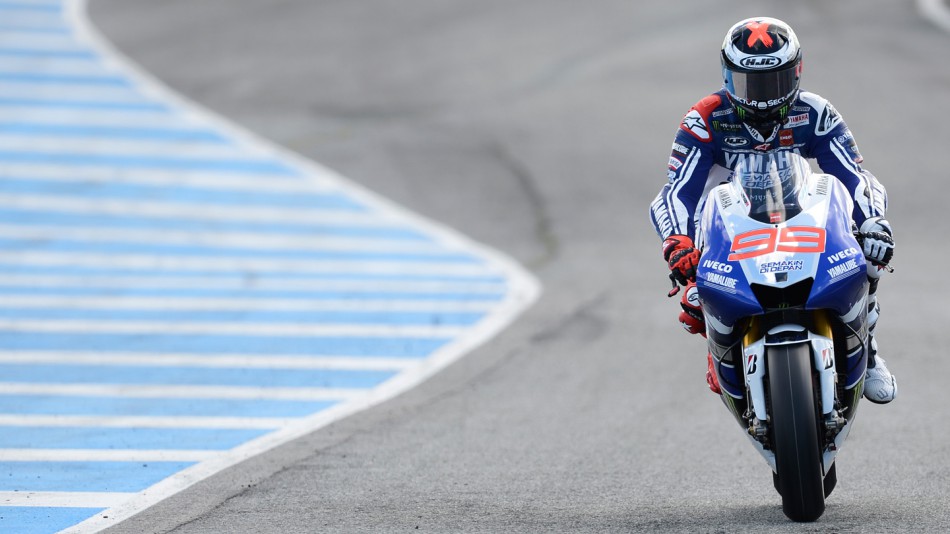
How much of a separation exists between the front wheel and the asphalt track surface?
0.99 feet

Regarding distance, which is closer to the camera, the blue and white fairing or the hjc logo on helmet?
the blue and white fairing

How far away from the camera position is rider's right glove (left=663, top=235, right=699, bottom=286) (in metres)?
5.72

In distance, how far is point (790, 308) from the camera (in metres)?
5.33

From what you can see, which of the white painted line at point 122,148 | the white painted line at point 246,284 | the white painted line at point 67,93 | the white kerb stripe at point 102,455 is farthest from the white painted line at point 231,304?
the white painted line at point 67,93

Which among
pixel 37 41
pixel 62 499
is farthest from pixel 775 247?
pixel 37 41

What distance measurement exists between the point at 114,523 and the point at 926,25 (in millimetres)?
17429

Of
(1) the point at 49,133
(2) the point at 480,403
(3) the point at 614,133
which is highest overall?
(1) the point at 49,133

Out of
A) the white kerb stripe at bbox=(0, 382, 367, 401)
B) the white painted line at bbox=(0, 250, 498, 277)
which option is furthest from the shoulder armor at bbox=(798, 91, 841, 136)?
the white painted line at bbox=(0, 250, 498, 277)

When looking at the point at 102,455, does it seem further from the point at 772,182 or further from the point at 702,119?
the point at 772,182

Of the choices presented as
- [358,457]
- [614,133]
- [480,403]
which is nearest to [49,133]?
[614,133]

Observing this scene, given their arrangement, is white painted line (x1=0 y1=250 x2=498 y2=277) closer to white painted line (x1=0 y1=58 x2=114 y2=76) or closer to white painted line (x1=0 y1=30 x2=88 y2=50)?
white painted line (x1=0 y1=58 x2=114 y2=76)

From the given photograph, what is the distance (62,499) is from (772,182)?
3.81m

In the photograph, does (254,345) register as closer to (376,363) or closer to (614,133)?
(376,363)

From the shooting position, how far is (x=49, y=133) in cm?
1680
